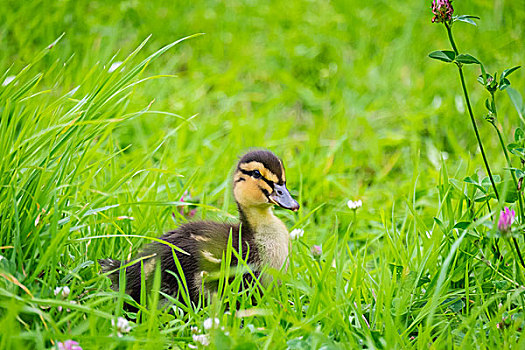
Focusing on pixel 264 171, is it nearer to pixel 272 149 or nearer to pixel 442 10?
pixel 442 10

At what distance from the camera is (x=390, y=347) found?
2100mm

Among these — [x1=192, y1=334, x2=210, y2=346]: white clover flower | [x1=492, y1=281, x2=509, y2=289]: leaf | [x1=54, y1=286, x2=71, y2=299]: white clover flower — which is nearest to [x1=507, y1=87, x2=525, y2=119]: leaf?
[x1=492, y1=281, x2=509, y2=289]: leaf

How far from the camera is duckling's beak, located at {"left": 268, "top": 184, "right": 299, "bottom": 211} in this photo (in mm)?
2688

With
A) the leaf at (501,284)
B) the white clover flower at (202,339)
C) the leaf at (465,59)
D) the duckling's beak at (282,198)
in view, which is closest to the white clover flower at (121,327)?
the white clover flower at (202,339)

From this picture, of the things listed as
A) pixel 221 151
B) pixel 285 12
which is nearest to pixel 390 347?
pixel 221 151

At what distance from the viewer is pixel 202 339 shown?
2.12m

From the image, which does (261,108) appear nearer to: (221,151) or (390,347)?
(221,151)

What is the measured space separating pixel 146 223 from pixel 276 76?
2707mm

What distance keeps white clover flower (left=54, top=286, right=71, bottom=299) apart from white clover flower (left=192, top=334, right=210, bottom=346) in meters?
0.49

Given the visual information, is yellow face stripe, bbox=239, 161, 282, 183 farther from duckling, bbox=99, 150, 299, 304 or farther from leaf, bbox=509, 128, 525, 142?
leaf, bbox=509, 128, 525, 142

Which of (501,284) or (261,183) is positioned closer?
(501,284)

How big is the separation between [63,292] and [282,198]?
104cm

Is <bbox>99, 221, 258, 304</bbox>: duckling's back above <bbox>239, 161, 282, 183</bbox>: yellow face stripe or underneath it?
underneath

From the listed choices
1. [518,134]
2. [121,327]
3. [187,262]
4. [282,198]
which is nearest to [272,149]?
[282,198]
